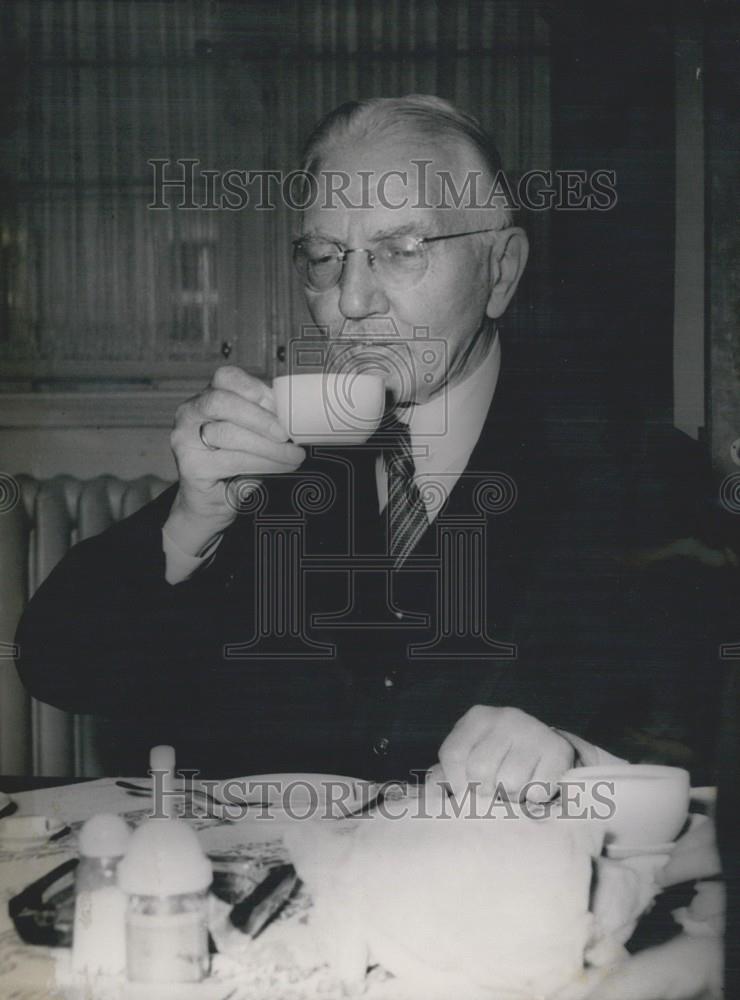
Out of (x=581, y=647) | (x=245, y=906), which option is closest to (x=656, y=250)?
(x=581, y=647)

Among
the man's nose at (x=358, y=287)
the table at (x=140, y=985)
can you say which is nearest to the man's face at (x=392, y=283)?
the man's nose at (x=358, y=287)

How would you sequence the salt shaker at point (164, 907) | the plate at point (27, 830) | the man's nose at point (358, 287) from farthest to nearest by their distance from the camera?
1. the man's nose at point (358, 287)
2. the plate at point (27, 830)
3. the salt shaker at point (164, 907)

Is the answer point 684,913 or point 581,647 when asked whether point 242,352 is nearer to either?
point 581,647

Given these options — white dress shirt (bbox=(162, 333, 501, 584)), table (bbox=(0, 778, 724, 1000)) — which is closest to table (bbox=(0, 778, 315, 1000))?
table (bbox=(0, 778, 724, 1000))

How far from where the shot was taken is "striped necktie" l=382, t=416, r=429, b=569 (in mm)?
898

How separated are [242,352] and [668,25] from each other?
53 cm

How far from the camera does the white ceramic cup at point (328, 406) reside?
642 mm

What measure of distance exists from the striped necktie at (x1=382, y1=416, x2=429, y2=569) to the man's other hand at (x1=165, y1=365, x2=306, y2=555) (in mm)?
190

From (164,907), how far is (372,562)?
0.44 meters

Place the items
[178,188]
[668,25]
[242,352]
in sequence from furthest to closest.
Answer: [242,352] → [178,188] → [668,25]

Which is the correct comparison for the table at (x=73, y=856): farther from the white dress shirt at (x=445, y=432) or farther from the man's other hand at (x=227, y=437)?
the white dress shirt at (x=445, y=432)

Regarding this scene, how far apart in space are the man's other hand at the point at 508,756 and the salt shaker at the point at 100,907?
Answer: 24 cm

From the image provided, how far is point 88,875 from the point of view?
1.80 ft

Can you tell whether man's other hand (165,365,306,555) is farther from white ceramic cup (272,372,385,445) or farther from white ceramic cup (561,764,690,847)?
white ceramic cup (561,764,690,847)
